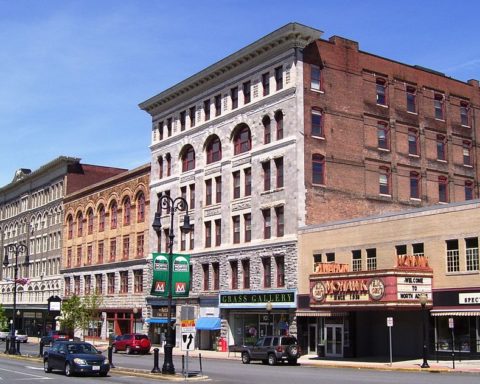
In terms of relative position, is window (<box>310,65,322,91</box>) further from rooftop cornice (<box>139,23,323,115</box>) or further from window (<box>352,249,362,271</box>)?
window (<box>352,249,362,271</box>)

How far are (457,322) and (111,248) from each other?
47.3m

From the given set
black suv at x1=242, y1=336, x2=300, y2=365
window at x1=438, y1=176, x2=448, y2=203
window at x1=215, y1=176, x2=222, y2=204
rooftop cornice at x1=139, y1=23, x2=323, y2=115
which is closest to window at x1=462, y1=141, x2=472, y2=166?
window at x1=438, y1=176, x2=448, y2=203

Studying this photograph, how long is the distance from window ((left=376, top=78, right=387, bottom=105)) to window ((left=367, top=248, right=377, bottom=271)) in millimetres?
16375

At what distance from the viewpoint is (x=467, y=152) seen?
208 feet

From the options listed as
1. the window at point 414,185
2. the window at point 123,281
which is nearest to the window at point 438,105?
the window at point 414,185

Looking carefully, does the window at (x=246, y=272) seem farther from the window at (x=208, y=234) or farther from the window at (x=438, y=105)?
the window at (x=438, y=105)

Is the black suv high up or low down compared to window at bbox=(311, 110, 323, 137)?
down

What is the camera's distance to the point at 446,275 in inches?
1633

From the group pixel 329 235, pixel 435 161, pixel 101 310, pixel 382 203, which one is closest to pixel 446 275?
pixel 329 235

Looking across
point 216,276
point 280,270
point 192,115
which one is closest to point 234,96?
point 192,115

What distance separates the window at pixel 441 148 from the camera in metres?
61.3

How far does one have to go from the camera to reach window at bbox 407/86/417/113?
2370 inches

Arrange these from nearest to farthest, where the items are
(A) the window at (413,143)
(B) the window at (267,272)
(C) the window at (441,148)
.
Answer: (B) the window at (267,272)
(A) the window at (413,143)
(C) the window at (441,148)

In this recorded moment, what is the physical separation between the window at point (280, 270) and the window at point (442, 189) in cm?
1608
